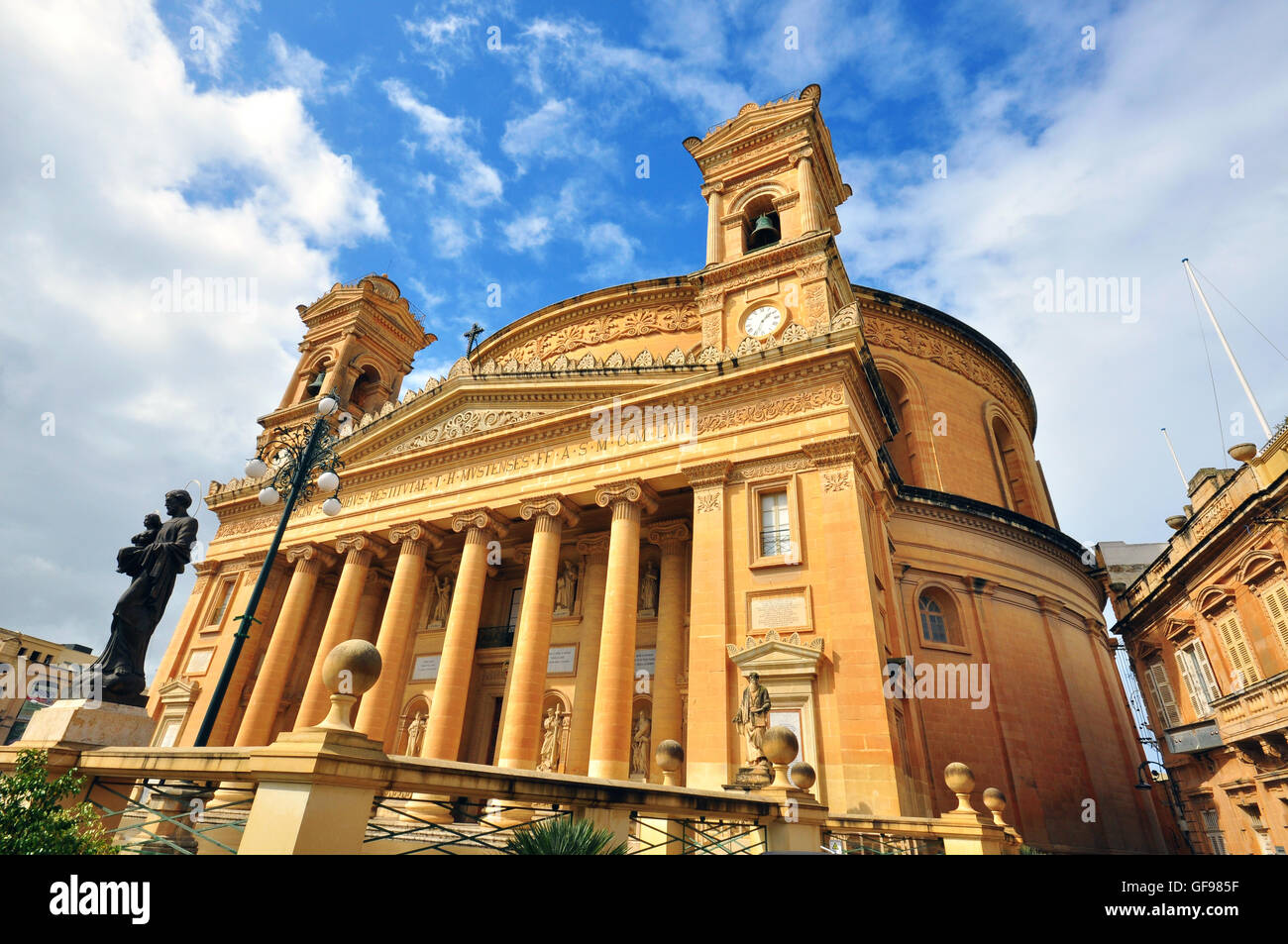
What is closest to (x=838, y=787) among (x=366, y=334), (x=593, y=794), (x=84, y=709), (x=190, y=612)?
(x=593, y=794)

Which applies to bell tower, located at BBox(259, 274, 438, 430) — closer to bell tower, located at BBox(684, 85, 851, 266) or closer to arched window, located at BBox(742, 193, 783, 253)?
bell tower, located at BBox(684, 85, 851, 266)

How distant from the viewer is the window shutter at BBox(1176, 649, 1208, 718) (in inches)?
890

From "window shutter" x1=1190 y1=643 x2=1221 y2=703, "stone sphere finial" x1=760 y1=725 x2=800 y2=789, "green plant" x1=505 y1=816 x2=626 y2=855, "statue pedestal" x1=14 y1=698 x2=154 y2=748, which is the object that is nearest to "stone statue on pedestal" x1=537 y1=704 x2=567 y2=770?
"stone sphere finial" x1=760 y1=725 x2=800 y2=789

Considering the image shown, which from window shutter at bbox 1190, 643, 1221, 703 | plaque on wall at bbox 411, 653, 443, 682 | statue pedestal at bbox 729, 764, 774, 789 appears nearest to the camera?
statue pedestal at bbox 729, 764, 774, 789

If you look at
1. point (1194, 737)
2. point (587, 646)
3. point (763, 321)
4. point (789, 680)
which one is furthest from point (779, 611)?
point (1194, 737)

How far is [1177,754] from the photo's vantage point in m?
23.5

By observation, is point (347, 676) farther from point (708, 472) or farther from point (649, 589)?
point (649, 589)

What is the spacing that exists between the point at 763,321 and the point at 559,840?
55.2 ft

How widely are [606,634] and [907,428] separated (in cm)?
1615

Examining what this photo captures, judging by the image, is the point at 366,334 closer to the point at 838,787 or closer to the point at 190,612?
the point at 190,612

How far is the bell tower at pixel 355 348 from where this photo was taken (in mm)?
33344

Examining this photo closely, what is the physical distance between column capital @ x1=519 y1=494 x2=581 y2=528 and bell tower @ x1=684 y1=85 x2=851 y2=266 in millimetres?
9263

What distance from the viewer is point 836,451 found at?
49.3ft
